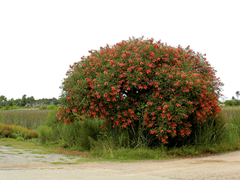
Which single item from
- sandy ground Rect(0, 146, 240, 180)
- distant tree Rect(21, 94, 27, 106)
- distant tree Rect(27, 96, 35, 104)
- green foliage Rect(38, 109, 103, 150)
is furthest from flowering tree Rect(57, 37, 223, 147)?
distant tree Rect(27, 96, 35, 104)

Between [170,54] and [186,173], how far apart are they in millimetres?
6450

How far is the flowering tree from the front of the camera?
10664 mm

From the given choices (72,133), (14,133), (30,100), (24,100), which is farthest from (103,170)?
(30,100)

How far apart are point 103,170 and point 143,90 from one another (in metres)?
4.84

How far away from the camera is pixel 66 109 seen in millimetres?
13250

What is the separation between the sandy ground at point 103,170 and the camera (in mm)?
6859

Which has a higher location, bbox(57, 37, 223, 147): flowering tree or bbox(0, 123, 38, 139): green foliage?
bbox(57, 37, 223, 147): flowering tree

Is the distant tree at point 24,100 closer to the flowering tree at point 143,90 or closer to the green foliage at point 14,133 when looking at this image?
the green foliage at point 14,133

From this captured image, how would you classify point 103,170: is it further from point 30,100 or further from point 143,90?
point 30,100

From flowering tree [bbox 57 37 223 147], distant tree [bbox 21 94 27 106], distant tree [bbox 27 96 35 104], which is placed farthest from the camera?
distant tree [bbox 27 96 35 104]

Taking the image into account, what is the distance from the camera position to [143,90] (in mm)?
11984

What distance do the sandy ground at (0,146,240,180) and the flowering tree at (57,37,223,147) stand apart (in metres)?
2.00

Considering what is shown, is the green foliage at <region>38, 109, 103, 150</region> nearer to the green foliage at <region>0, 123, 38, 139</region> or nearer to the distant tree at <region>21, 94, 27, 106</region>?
the green foliage at <region>0, 123, 38, 139</region>

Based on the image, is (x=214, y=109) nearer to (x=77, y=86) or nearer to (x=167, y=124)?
(x=167, y=124)
